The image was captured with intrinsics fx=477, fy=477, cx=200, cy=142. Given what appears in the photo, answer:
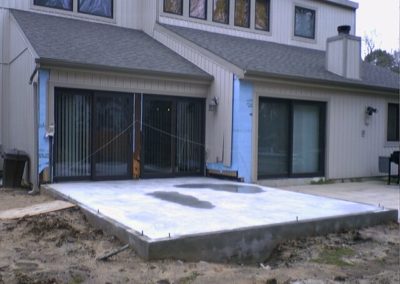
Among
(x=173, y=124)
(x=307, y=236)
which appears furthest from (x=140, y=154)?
Result: (x=307, y=236)

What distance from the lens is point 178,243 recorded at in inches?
207

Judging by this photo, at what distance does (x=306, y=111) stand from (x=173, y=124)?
3567 mm

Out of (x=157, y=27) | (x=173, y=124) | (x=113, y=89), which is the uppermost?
(x=157, y=27)

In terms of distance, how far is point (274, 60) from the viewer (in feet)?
42.1

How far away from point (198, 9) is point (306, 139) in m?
5.28

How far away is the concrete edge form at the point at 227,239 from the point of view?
520cm

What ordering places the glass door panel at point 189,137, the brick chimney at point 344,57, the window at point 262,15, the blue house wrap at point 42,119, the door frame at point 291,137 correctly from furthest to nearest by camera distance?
1. the window at point 262,15
2. the brick chimney at point 344,57
3. the door frame at point 291,137
4. the glass door panel at point 189,137
5. the blue house wrap at point 42,119

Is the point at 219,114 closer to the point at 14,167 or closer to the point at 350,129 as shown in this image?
the point at 350,129

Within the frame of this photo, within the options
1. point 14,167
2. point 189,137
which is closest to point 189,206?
point 189,137

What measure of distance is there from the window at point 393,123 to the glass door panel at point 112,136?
8.21 m

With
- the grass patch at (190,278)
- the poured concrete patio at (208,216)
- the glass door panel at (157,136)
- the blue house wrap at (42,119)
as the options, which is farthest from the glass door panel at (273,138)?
the grass patch at (190,278)

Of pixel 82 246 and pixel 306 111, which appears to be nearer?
pixel 82 246

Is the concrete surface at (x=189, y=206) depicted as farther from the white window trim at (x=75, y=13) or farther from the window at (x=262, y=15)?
the window at (x=262, y=15)

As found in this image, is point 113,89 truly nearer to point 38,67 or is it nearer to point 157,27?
point 38,67
